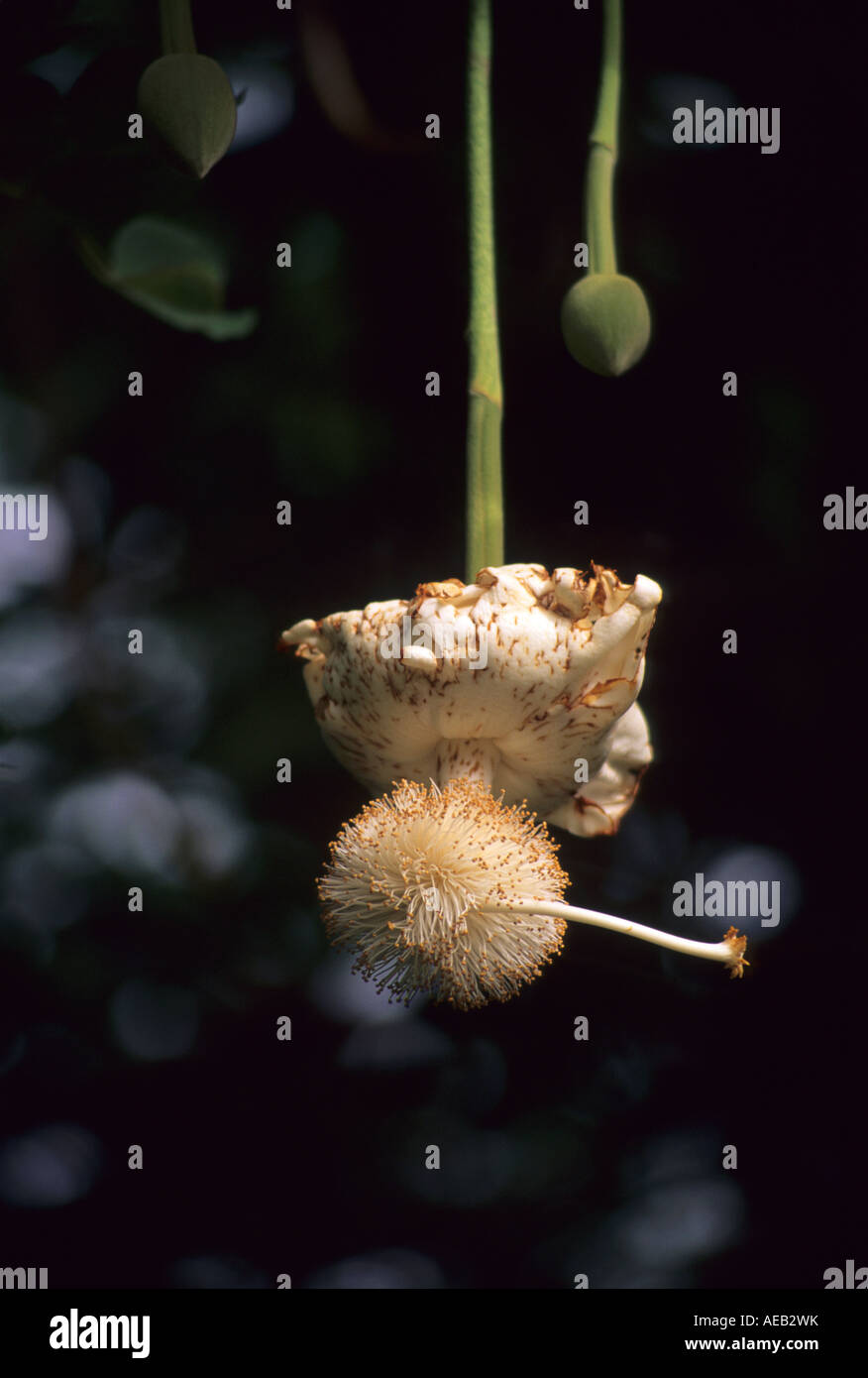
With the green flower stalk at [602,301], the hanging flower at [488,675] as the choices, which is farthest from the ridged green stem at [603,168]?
the hanging flower at [488,675]

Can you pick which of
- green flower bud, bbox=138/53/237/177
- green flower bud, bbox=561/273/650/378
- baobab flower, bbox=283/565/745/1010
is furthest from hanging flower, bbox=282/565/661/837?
green flower bud, bbox=138/53/237/177

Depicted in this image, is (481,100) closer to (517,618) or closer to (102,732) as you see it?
(517,618)

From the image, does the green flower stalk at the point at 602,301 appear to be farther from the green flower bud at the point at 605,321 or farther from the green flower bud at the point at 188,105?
the green flower bud at the point at 188,105

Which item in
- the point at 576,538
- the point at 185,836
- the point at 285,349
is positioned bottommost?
the point at 185,836

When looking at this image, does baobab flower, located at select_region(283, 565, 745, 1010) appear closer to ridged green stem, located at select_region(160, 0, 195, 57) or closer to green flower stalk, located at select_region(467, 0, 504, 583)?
green flower stalk, located at select_region(467, 0, 504, 583)

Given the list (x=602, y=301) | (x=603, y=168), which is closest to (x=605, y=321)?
(x=602, y=301)

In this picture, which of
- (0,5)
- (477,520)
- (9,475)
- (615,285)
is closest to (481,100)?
(615,285)
